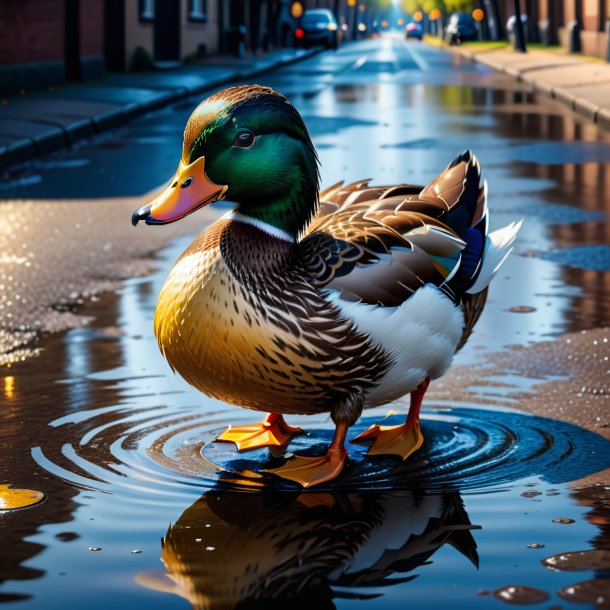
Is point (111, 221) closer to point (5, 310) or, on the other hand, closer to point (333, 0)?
point (5, 310)

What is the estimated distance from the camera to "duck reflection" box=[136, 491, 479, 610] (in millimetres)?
3094

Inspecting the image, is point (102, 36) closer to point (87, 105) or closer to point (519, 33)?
point (87, 105)

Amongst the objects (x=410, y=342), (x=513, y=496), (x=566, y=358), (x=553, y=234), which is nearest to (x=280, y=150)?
(x=410, y=342)

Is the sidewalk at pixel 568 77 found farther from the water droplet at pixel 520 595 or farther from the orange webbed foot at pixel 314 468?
the water droplet at pixel 520 595

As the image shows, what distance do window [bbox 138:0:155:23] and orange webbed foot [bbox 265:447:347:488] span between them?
27879mm

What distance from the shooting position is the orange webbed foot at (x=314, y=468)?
3875 mm

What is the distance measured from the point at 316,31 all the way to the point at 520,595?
61.4m

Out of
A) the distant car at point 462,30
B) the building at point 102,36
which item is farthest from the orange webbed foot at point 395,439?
the distant car at point 462,30

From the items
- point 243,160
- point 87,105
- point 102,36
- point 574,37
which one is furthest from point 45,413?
point 574,37

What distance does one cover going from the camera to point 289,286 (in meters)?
3.71

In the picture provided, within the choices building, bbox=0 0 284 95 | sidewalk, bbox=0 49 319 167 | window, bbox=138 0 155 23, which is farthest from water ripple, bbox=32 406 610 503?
window, bbox=138 0 155 23

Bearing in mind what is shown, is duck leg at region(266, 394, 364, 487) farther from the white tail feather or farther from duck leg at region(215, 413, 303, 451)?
the white tail feather

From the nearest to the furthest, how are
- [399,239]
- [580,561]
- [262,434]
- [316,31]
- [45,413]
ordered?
[580,561], [399,239], [262,434], [45,413], [316,31]

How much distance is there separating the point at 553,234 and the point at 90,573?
618cm
